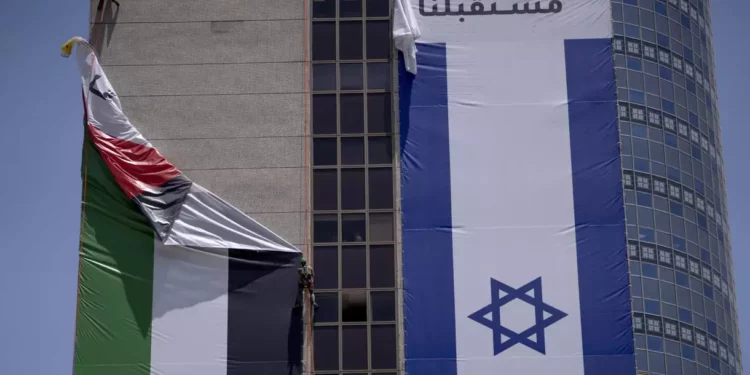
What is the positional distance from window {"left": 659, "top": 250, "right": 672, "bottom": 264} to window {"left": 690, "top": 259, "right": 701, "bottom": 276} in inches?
101

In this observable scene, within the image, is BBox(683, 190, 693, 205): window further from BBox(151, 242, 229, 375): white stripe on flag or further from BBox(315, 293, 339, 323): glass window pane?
BBox(151, 242, 229, 375): white stripe on flag

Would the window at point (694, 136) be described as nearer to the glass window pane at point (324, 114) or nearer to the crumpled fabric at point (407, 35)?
the crumpled fabric at point (407, 35)

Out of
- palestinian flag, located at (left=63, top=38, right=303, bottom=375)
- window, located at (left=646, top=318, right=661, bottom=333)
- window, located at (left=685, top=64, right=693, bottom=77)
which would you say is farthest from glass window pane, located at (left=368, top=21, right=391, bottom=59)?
window, located at (left=685, top=64, right=693, bottom=77)

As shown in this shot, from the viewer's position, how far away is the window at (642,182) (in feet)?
381

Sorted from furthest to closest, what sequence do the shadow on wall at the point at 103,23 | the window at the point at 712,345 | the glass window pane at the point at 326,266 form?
the window at the point at 712,345
the shadow on wall at the point at 103,23
the glass window pane at the point at 326,266

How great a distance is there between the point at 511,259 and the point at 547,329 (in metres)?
3.12

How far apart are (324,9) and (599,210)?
14.2m

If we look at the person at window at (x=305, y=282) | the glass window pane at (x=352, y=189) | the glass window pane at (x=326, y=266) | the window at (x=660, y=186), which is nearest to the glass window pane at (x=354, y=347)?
the person at window at (x=305, y=282)

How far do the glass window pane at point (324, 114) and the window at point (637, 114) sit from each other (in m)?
59.3

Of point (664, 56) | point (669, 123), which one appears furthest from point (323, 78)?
point (664, 56)

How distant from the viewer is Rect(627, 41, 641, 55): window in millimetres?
121312

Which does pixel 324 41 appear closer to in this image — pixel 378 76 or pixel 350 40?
pixel 350 40

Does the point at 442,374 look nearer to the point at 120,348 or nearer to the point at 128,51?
the point at 120,348

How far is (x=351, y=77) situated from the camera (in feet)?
209
